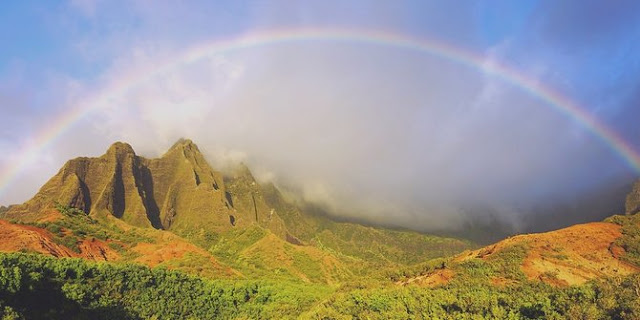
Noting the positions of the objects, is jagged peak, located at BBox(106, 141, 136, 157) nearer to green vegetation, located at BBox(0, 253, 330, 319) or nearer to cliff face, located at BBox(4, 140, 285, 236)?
cliff face, located at BBox(4, 140, 285, 236)

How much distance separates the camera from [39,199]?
482 feet


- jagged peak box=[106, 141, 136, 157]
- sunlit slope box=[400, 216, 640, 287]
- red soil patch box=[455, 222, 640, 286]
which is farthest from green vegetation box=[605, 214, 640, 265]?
jagged peak box=[106, 141, 136, 157]

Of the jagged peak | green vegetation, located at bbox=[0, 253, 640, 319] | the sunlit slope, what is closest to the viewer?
green vegetation, located at bbox=[0, 253, 640, 319]

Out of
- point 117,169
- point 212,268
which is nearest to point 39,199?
point 117,169

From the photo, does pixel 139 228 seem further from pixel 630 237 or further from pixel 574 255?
pixel 630 237

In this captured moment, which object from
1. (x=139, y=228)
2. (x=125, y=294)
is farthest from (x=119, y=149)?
(x=125, y=294)

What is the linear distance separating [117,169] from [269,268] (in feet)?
318

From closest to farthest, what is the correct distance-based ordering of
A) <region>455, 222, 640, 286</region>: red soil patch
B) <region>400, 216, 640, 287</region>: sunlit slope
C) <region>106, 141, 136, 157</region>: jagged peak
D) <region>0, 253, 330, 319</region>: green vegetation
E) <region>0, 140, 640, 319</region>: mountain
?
1. <region>0, 140, 640, 319</region>: mountain
2. <region>0, 253, 330, 319</region>: green vegetation
3. <region>455, 222, 640, 286</region>: red soil patch
4. <region>400, 216, 640, 287</region>: sunlit slope
5. <region>106, 141, 136, 157</region>: jagged peak

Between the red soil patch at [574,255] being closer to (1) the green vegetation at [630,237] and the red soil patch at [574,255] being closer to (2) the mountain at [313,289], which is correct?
(2) the mountain at [313,289]

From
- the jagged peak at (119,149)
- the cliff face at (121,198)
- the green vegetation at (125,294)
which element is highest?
the jagged peak at (119,149)

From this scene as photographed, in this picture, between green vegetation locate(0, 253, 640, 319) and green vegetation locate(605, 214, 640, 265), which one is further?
green vegetation locate(605, 214, 640, 265)

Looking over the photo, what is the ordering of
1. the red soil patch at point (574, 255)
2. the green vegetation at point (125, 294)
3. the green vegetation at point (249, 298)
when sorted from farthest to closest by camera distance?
the red soil patch at point (574, 255)
the green vegetation at point (125, 294)
the green vegetation at point (249, 298)

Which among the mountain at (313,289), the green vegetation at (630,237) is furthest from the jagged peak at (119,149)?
the green vegetation at (630,237)

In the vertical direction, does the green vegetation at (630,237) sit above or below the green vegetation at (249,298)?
above
